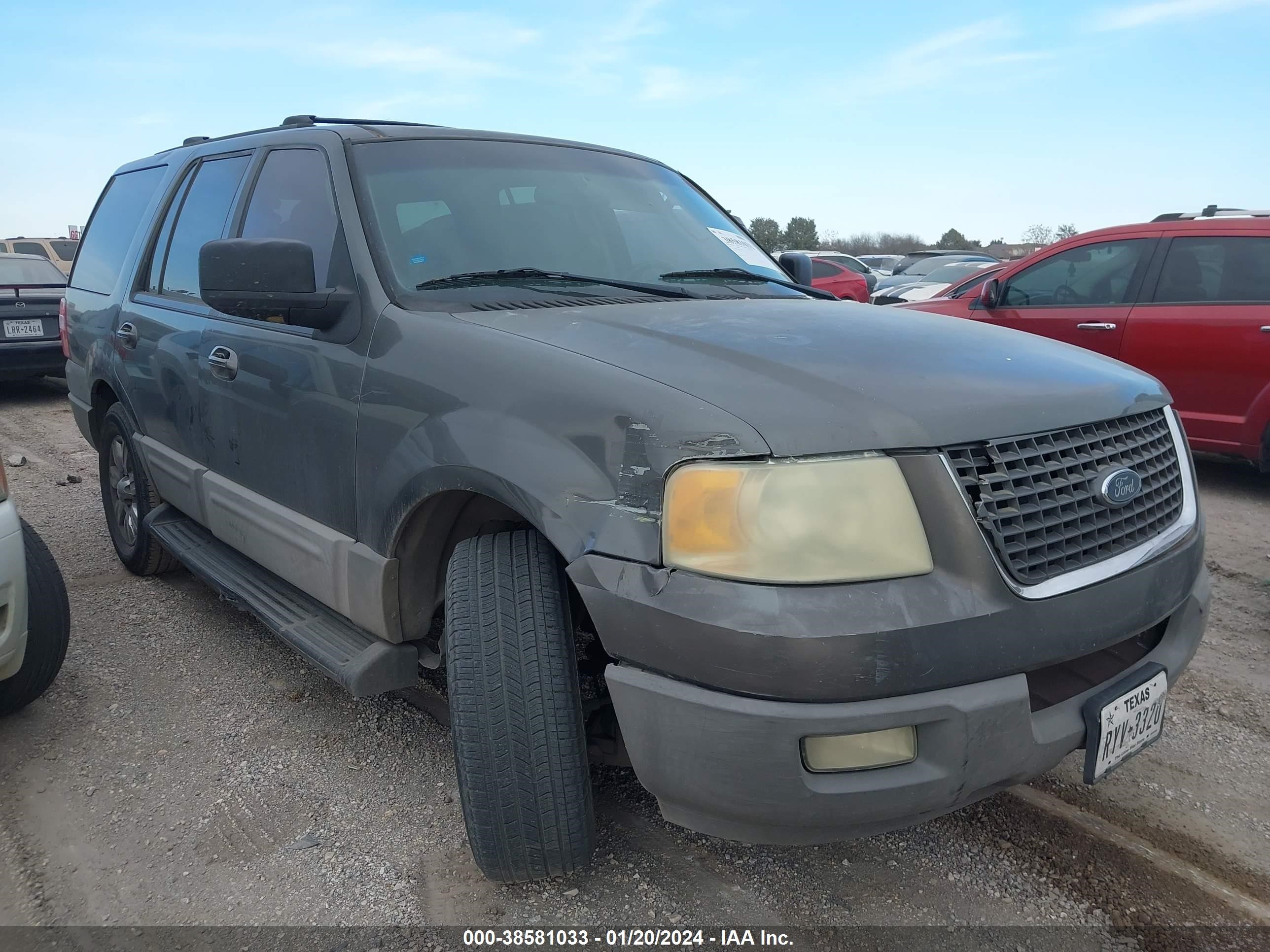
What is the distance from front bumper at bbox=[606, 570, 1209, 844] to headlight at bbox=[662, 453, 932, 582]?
0.75 ft

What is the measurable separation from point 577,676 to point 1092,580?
1.05 meters

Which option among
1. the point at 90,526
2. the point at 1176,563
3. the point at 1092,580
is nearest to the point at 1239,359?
the point at 1176,563

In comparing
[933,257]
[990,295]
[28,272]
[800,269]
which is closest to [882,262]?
[933,257]

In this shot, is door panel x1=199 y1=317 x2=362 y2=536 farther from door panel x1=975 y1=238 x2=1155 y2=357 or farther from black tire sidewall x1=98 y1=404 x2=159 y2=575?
door panel x1=975 y1=238 x2=1155 y2=357

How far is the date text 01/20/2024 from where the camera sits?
2.00m

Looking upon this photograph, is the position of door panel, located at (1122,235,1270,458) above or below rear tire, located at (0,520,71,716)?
above

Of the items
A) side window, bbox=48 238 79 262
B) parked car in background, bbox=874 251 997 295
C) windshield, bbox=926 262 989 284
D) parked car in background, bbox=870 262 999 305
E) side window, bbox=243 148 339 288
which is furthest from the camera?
side window, bbox=48 238 79 262

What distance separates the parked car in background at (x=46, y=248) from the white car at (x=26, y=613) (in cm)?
1727

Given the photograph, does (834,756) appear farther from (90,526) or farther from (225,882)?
(90,526)

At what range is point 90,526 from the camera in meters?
5.07

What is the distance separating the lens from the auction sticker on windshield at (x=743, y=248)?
10.5ft

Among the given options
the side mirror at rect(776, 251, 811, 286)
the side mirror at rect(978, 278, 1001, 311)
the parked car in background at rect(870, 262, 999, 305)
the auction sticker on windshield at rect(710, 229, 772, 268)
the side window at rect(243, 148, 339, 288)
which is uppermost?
the side window at rect(243, 148, 339, 288)

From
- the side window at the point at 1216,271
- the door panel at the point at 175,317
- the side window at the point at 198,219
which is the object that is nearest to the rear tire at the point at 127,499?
the door panel at the point at 175,317

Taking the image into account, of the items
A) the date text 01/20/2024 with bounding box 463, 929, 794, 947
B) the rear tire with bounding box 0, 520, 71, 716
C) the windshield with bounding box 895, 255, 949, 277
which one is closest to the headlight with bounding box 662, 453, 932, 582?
the date text 01/20/2024 with bounding box 463, 929, 794, 947
